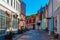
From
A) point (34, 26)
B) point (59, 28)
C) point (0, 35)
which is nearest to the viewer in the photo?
point (0, 35)

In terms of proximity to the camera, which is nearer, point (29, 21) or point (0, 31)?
point (0, 31)

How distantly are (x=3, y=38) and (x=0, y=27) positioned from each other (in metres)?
1.29

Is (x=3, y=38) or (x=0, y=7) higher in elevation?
(x=0, y=7)

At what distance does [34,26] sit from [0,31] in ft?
244

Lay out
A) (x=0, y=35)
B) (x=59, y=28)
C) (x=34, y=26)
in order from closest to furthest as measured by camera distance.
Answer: (x=0, y=35)
(x=59, y=28)
(x=34, y=26)

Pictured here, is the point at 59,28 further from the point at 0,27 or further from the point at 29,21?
the point at 29,21

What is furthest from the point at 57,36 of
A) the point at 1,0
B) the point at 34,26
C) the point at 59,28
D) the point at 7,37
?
the point at 34,26

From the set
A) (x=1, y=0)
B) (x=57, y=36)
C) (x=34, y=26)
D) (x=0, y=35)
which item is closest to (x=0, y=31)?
(x=0, y=35)

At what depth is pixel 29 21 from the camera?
97.5 m

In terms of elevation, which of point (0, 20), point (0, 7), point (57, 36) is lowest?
point (57, 36)

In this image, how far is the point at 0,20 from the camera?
21.8 metres

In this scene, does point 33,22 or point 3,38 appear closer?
point 3,38

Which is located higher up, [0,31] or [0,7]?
[0,7]

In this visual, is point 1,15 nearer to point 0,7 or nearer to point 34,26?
point 0,7
